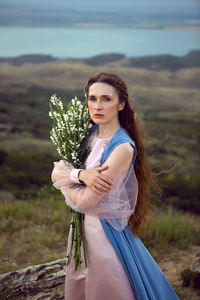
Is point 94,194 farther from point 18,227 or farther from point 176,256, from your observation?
point 18,227

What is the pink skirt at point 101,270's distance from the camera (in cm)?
242

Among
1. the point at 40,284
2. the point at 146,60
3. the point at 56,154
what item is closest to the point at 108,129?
the point at 40,284

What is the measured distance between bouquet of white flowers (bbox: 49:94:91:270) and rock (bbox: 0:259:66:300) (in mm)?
872

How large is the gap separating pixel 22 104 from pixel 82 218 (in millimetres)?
35468

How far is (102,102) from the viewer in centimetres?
250

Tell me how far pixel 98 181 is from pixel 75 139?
0.45 meters

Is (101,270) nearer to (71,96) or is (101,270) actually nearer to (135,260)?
(135,260)

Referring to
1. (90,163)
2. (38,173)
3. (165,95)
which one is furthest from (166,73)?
(90,163)

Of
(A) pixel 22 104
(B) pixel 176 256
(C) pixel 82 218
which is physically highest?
(A) pixel 22 104

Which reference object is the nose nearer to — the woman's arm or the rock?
the woman's arm

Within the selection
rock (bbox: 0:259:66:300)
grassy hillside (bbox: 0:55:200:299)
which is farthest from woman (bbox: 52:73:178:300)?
rock (bbox: 0:259:66:300)

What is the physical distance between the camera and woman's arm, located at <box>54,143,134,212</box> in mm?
2322

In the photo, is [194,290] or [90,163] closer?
[90,163]

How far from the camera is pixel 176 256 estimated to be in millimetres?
4641
